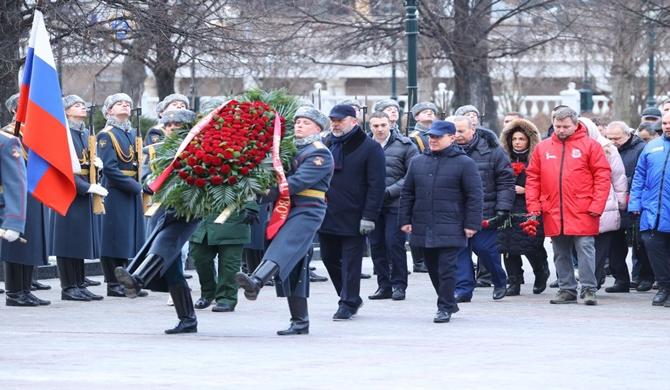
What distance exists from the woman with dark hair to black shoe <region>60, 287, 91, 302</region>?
13.1 ft

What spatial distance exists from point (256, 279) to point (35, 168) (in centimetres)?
186

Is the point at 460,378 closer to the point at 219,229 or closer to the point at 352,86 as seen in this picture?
the point at 219,229

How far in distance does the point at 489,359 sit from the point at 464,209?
9.95 feet

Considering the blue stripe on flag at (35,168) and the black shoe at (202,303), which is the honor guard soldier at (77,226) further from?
the blue stripe on flag at (35,168)

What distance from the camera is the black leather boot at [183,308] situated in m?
12.2

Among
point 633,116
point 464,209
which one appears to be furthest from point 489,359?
point 633,116

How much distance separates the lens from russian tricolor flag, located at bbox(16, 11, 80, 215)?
11961 mm

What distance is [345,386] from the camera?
9469 millimetres

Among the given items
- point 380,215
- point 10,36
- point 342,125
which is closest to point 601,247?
point 380,215

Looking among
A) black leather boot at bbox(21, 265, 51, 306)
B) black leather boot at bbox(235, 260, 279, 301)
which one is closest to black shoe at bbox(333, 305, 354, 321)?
black leather boot at bbox(235, 260, 279, 301)

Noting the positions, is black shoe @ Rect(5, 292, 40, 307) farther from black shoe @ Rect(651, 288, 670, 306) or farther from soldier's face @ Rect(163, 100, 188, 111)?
black shoe @ Rect(651, 288, 670, 306)

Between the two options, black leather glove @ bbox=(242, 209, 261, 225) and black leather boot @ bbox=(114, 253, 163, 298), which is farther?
black leather glove @ bbox=(242, 209, 261, 225)

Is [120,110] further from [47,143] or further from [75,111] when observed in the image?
[47,143]

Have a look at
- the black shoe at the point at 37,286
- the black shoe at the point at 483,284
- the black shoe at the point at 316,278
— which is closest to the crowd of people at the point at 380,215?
the black shoe at the point at 483,284
